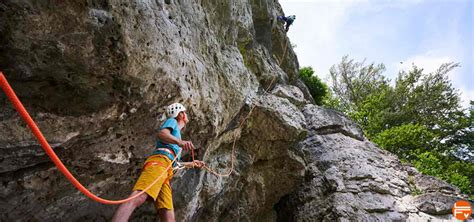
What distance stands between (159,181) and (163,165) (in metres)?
0.21

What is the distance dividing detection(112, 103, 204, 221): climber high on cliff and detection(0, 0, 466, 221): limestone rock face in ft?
1.86

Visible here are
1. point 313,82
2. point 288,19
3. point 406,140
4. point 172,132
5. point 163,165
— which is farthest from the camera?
point 313,82

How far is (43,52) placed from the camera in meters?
2.99

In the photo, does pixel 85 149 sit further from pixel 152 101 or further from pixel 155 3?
pixel 155 3

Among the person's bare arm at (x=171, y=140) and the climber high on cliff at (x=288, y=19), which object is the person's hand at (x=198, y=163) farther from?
the climber high on cliff at (x=288, y=19)

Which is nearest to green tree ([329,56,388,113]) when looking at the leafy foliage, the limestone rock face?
the leafy foliage

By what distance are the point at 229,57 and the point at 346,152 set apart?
17.7 ft

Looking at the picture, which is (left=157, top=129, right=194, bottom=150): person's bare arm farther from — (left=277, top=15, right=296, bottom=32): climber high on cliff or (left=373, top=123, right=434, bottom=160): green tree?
(left=373, top=123, right=434, bottom=160): green tree

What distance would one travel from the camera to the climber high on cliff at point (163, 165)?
334 centimetres

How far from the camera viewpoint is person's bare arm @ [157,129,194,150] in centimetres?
342

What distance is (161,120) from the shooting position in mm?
4375

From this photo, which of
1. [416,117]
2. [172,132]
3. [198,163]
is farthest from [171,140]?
[416,117]

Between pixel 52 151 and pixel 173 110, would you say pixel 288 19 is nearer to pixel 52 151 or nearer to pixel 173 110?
pixel 173 110

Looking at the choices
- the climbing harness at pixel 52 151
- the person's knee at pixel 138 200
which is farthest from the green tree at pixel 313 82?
the person's knee at pixel 138 200
